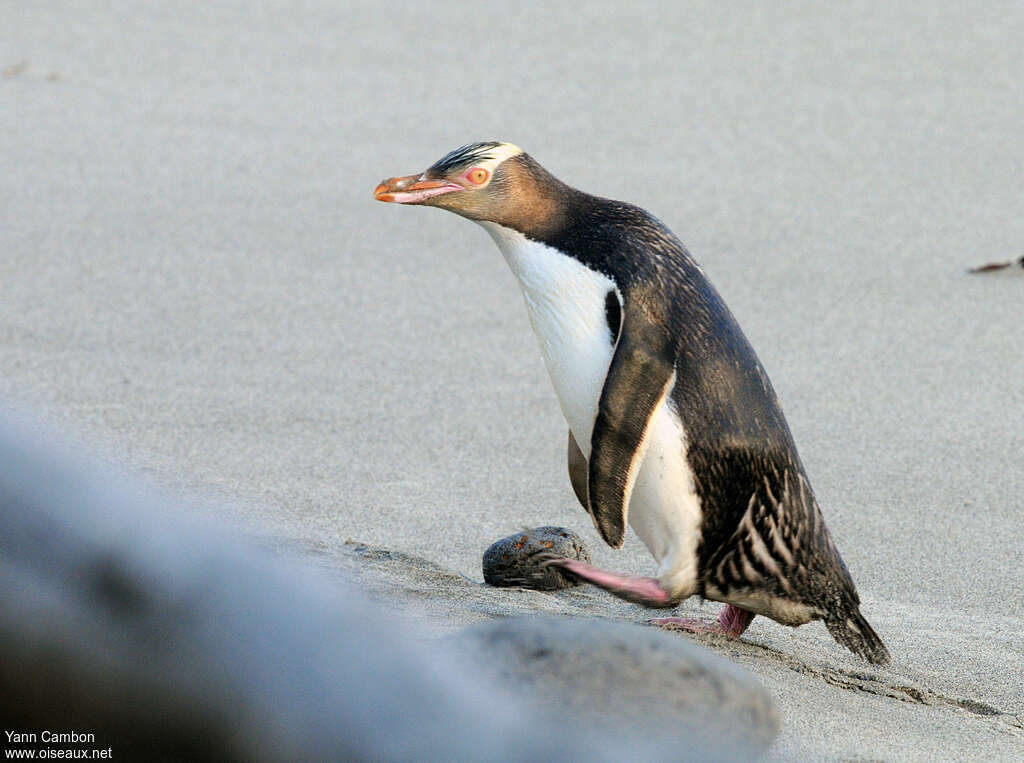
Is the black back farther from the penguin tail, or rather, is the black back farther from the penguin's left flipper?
the penguin tail

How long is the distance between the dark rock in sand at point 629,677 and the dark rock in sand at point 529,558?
120 cm

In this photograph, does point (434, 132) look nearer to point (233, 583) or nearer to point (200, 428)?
point (200, 428)

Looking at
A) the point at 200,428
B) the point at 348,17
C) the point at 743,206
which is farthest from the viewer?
the point at 348,17

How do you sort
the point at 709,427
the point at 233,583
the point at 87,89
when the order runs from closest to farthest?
the point at 233,583, the point at 709,427, the point at 87,89

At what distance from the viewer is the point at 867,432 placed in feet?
15.5

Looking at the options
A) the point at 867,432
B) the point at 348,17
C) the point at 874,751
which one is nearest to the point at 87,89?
the point at 348,17

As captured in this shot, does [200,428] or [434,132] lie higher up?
[434,132]

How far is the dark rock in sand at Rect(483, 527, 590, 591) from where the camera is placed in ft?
11.3

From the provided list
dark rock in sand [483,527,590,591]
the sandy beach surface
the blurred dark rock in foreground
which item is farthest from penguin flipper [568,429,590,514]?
the blurred dark rock in foreground

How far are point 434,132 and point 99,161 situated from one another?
1700 millimetres

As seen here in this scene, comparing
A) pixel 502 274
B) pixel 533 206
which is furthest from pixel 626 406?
pixel 502 274

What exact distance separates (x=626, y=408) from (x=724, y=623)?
61 cm

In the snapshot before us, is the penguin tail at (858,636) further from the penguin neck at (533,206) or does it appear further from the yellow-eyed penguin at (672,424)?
the penguin neck at (533,206)

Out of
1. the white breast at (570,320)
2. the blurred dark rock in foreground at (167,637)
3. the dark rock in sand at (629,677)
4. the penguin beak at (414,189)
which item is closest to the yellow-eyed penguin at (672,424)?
the white breast at (570,320)
